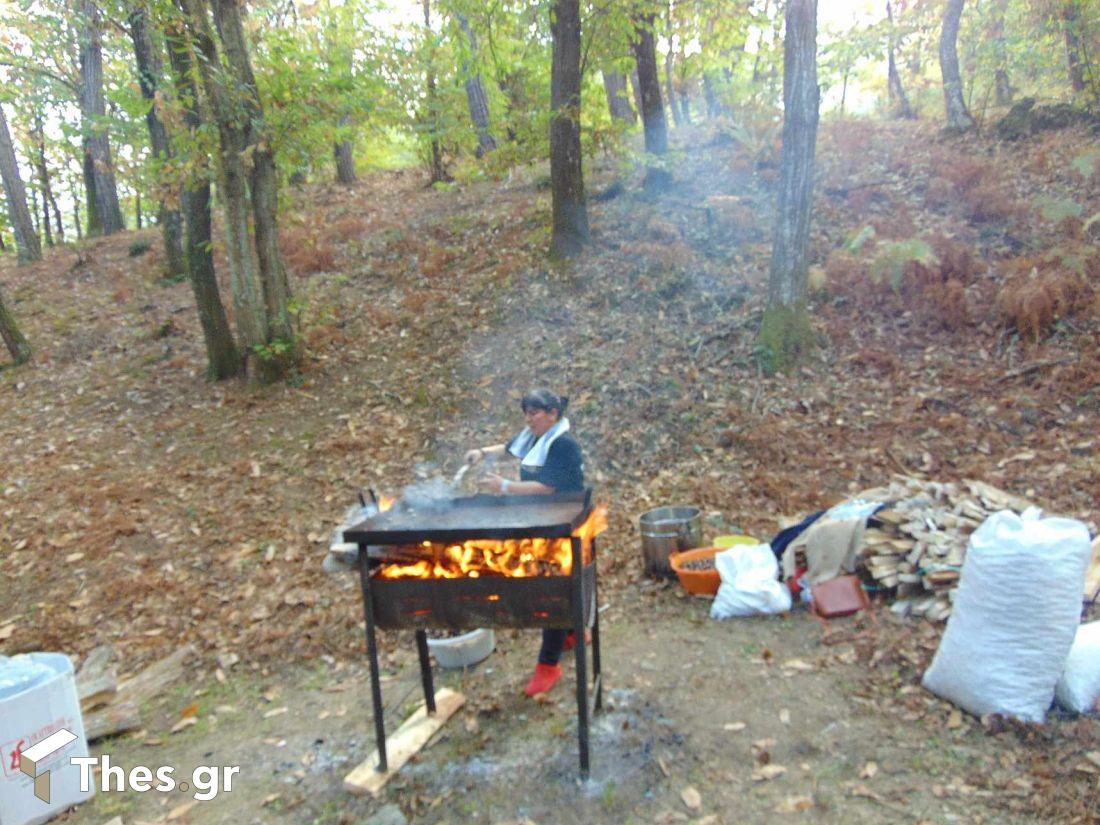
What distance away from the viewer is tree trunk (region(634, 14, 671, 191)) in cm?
1288

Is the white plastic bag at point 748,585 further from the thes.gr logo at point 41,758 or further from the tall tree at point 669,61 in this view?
the tall tree at point 669,61

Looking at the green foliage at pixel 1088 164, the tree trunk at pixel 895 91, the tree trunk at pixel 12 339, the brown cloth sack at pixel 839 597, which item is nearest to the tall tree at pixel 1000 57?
the tree trunk at pixel 895 91

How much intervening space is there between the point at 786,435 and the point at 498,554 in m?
4.85

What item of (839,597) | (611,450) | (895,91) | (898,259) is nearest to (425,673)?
(839,597)

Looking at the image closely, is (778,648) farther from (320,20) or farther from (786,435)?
(320,20)

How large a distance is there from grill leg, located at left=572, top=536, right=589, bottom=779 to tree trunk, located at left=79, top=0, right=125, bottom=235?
1368 cm

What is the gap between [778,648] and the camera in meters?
4.93

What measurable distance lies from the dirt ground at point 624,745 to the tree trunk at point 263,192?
5.66 metres

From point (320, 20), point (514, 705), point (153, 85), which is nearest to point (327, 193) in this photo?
point (320, 20)

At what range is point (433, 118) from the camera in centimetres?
1489

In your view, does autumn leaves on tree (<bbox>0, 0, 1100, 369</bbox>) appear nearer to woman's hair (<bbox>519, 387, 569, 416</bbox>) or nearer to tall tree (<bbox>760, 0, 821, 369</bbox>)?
tall tree (<bbox>760, 0, 821, 369</bbox>)

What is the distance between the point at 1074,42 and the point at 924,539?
13397 mm

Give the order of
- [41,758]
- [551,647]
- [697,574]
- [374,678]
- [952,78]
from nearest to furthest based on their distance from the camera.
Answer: [41,758]
[374,678]
[551,647]
[697,574]
[952,78]

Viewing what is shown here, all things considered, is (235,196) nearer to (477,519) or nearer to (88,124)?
(88,124)
